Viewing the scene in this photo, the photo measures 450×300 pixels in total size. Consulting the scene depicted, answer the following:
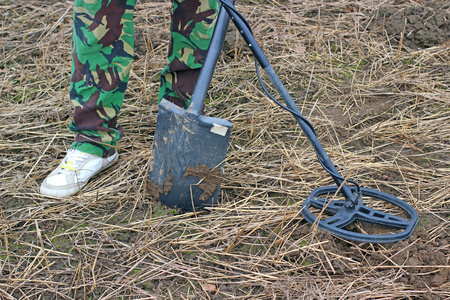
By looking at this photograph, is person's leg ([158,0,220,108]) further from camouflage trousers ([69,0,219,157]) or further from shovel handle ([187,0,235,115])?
shovel handle ([187,0,235,115])

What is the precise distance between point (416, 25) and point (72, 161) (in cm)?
258

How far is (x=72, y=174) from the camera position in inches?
77.4

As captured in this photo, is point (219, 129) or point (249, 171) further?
point (249, 171)

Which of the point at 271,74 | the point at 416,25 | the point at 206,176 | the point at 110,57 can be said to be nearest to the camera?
the point at 271,74

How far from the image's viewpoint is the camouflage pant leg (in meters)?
1.75

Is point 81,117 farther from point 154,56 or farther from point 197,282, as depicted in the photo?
point 154,56

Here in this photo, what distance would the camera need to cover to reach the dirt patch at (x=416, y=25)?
315 centimetres

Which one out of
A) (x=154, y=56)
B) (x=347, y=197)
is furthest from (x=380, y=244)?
(x=154, y=56)

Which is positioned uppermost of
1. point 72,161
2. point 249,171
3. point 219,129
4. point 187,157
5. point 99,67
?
point 99,67

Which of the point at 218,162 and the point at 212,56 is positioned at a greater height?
the point at 212,56

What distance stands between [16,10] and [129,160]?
221 centimetres

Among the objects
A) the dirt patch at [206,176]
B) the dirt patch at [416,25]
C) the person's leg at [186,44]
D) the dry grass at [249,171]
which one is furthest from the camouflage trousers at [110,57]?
the dirt patch at [416,25]

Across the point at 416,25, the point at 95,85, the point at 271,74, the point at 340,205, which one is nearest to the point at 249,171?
the point at 340,205

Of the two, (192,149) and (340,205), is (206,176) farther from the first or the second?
(340,205)
